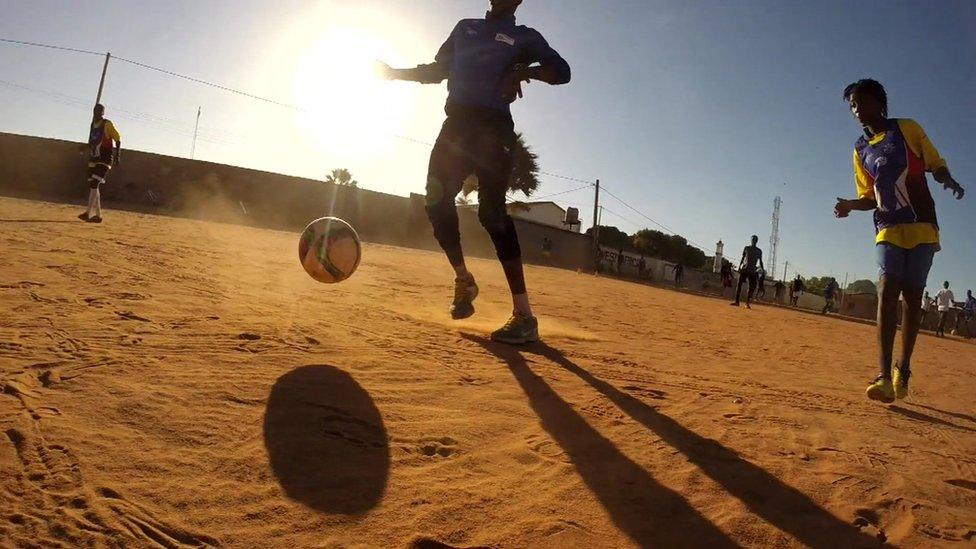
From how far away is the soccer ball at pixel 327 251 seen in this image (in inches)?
141

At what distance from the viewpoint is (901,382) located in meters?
3.23

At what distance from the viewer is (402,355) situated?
2.60 m

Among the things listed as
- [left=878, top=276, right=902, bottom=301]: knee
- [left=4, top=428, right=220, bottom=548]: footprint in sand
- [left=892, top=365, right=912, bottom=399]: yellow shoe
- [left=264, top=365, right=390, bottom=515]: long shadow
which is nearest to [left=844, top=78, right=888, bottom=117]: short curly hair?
[left=878, top=276, right=902, bottom=301]: knee

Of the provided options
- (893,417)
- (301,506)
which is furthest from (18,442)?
(893,417)

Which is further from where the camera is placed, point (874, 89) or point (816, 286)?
point (816, 286)

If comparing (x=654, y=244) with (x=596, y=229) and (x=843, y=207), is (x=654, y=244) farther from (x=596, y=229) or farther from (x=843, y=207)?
(x=843, y=207)

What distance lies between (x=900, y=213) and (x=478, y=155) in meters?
2.75

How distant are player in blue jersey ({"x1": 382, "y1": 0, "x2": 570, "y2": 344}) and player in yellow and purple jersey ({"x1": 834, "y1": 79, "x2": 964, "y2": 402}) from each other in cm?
211

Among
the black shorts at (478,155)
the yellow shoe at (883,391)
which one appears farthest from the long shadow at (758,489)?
the yellow shoe at (883,391)

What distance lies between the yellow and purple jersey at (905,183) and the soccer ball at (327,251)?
354cm

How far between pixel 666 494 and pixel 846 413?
71.4 inches

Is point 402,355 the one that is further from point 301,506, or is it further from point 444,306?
point 444,306

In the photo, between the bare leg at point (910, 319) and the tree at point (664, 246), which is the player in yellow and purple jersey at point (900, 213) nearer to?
the bare leg at point (910, 319)

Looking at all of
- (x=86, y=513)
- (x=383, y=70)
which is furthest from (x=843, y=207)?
(x=86, y=513)
